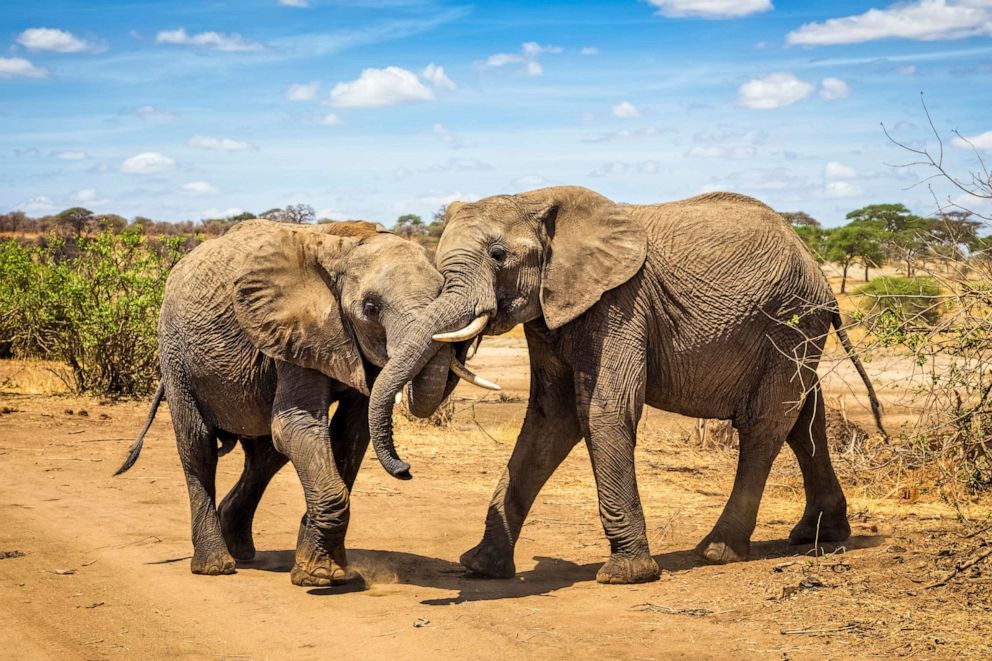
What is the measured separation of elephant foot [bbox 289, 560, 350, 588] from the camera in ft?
25.0

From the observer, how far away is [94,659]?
6340 mm

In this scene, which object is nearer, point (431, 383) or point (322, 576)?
point (431, 383)

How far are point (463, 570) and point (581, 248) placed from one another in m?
2.50

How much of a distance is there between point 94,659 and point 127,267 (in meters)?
11.8

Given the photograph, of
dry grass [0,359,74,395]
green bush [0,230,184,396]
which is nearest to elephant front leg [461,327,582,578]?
green bush [0,230,184,396]

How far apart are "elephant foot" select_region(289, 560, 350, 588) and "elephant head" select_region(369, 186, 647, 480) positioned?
5.58 ft

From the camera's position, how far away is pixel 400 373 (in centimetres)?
690

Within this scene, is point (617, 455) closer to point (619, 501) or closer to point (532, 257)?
point (619, 501)

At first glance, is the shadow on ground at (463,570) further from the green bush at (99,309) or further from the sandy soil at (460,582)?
the green bush at (99,309)

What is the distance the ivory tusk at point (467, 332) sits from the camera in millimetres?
6988

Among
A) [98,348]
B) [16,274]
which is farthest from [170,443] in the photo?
[16,274]

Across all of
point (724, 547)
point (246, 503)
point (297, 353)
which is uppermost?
point (297, 353)

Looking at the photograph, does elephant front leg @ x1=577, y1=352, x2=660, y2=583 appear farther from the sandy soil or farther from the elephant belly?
the elephant belly

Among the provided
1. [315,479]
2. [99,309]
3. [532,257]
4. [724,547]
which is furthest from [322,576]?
[99,309]
